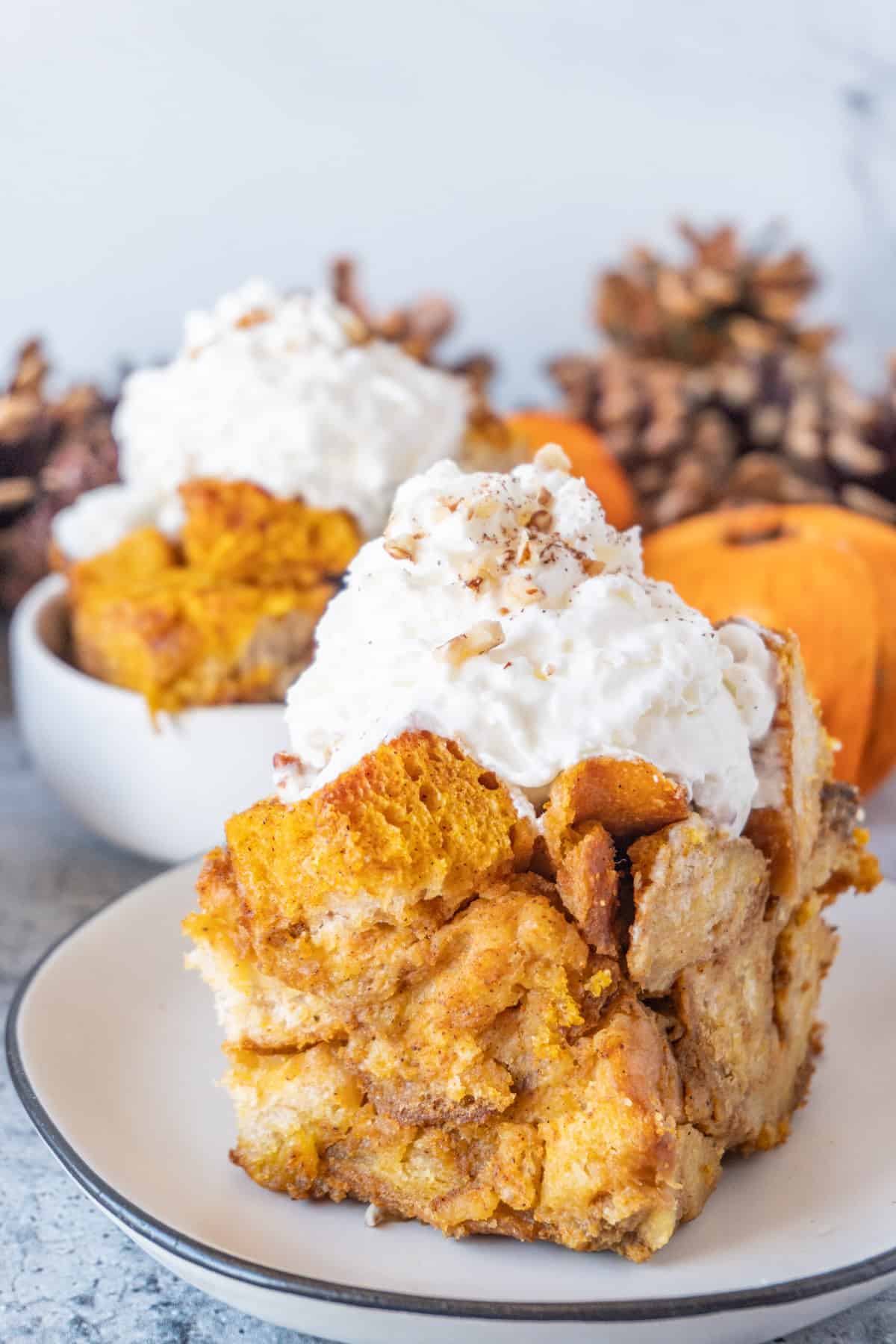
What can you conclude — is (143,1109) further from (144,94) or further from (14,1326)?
(144,94)

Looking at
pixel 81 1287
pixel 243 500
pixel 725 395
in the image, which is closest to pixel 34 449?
pixel 243 500

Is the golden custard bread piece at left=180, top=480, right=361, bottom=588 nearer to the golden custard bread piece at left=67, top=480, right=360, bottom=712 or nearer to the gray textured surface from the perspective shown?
the golden custard bread piece at left=67, top=480, right=360, bottom=712

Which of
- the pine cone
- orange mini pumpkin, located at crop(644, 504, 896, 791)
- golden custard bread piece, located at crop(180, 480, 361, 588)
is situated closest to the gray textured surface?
golden custard bread piece, located at crop(180, 480, 361, 588)

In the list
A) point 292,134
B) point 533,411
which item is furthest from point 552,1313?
point 292,134

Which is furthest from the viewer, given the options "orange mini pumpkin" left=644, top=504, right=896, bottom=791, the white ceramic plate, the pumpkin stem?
the pumpkin stem

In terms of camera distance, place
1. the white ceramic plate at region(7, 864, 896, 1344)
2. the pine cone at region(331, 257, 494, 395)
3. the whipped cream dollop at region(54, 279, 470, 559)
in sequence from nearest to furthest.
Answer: the white ceramic plate at region(7, 864, 896, 1344) → the whipped cream dollop at region(54, 279, 470, 559) → the pine cone at region(331, 257, 494, 395)

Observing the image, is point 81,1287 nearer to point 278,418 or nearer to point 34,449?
point 278,418
